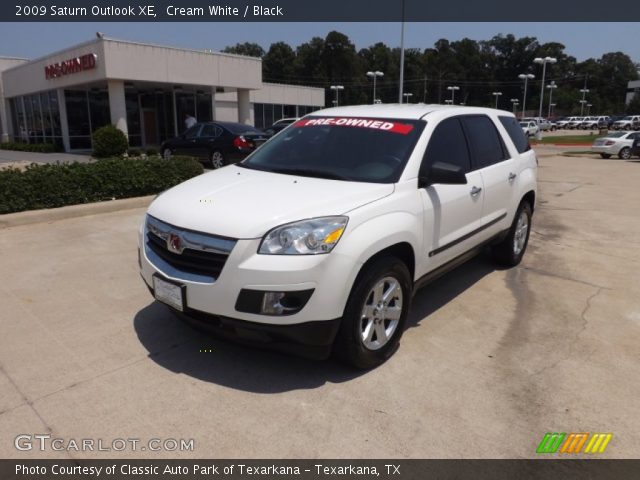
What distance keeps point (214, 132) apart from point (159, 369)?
12.1m

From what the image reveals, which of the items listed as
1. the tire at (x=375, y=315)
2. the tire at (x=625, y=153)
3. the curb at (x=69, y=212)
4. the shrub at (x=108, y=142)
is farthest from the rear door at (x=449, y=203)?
the tire at (x=625, y=153)

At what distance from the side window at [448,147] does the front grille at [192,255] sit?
1.71 metres

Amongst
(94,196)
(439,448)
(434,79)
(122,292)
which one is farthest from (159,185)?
(434,79)

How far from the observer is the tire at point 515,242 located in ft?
18.9

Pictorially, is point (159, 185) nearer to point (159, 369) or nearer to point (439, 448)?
point (159, 369)

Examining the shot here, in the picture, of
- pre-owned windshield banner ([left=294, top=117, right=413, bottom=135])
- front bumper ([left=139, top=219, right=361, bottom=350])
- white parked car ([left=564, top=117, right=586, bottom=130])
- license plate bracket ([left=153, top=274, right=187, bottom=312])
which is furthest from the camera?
white parked car ([left=564, top=117, right=586, bottom=130])

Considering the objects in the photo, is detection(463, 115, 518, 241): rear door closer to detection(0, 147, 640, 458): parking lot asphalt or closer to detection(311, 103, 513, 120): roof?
detection(311, 103, 513, 120): roof

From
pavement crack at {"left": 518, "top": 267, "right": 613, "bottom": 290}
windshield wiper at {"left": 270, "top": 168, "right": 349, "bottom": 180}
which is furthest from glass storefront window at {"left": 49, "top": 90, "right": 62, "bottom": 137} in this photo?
pavement crack at {"left": 518, "top": 267, "right": 613, "bottom": 290}

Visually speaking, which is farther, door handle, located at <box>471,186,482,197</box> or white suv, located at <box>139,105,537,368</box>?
door handle, located at <box>471,186,482,197</box>

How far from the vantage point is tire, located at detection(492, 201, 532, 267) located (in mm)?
5754

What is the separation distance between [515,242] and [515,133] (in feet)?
4.21

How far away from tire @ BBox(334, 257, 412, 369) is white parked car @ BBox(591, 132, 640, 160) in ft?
79.9
